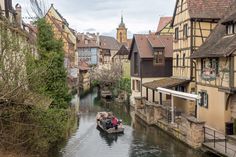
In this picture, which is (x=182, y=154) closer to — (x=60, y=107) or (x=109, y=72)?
(x=60, y=107)

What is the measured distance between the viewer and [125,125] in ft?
102

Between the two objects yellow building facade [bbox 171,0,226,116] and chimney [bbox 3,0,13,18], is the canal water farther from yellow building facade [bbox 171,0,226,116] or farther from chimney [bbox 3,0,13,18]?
chimney [bbox 3,0,13,18]

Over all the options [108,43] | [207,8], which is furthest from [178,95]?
[108,43]

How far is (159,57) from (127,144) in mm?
16885

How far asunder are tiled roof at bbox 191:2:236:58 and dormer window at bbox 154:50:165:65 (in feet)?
39.2

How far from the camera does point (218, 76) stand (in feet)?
A: 77.3

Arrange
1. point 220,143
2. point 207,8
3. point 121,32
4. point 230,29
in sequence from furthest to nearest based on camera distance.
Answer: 1. point 121,32
2. point 207,8
3. point 230,29
4. point 220,143

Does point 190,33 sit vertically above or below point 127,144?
above

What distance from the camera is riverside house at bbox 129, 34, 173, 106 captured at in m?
38.9

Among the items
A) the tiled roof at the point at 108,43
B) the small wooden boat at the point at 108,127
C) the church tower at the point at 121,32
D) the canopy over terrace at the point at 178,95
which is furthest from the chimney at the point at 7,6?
the church tower at the point at 121,32

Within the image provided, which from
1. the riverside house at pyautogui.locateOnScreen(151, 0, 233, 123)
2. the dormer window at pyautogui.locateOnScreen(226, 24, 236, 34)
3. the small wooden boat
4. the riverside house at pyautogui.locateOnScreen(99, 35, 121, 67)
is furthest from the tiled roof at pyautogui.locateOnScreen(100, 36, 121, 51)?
the dormer window at pyautogui.locateOnScreen(226, 24, 236, 34)

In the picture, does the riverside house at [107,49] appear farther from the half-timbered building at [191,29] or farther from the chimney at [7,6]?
the chimney at [7,6]

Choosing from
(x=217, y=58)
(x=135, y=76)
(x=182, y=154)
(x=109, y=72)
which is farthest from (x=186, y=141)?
(x=109, y=72)

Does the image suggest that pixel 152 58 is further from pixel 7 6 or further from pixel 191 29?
pixel 7 6
